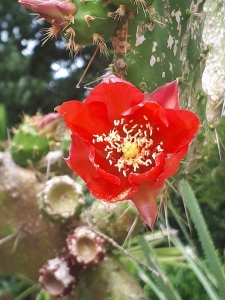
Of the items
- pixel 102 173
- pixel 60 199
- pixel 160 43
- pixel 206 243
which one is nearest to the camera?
pixel 102 173

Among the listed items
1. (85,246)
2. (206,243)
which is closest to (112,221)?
(85,246)

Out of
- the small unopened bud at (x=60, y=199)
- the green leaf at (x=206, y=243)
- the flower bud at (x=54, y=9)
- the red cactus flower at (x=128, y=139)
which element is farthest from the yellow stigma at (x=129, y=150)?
the small unopened bud at (x=60, y=199)

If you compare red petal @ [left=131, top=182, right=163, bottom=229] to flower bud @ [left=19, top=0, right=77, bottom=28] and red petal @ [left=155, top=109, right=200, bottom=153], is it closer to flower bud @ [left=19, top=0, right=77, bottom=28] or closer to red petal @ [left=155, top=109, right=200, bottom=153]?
red petal @ [left=155, top=109, right=200, bottom=153]

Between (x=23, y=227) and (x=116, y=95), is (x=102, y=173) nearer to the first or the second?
(x=116, y=95)

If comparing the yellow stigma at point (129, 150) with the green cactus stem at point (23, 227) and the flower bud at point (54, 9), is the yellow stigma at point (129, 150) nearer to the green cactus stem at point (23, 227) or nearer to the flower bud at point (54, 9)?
the flower bud at point (54, 9)

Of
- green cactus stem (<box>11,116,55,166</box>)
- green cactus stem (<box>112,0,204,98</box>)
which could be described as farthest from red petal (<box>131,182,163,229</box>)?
green cactus stem (<box>11,116,55,166</box>)

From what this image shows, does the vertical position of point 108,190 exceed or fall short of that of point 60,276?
it exceeds it
